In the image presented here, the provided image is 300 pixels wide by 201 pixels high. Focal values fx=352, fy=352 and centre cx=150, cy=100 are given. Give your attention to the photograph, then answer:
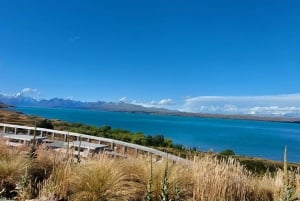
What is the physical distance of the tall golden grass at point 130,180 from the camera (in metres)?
5.01

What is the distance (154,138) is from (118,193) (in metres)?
32.4

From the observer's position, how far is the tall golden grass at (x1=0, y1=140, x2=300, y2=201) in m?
5.01

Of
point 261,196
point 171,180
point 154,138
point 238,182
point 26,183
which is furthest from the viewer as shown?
point 154,138

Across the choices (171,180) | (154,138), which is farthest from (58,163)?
(154,138)

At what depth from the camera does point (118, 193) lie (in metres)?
4.96

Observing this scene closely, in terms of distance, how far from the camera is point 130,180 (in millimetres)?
5574

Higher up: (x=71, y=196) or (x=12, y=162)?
(x=12, y=162)

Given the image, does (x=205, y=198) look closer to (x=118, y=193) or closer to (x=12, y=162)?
(x=118, y=193)

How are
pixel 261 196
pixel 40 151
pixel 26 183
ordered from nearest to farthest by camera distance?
pixel 26 183 → pixel 261 196 → pixel 40 151

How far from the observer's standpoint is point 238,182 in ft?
18.6

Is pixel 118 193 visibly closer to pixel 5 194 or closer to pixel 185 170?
pixel 185 170

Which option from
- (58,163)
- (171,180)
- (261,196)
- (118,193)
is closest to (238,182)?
(261,196)

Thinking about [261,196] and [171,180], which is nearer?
[171,180]

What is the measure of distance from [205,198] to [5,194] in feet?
9.78
